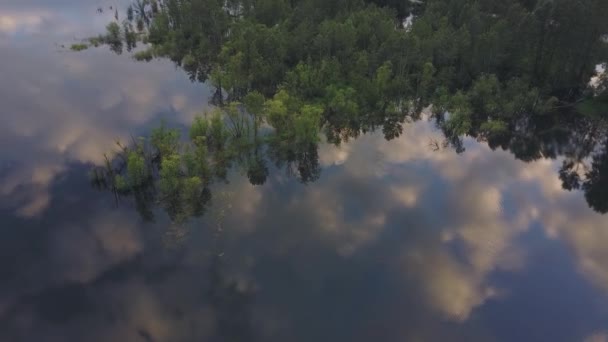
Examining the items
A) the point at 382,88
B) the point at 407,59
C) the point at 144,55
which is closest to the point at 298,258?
the point at 382,88

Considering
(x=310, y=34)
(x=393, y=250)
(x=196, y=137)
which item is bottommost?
(x=393, y=250)

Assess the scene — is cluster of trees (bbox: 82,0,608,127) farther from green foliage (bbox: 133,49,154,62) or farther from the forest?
green foliage (bbox: 133,49,154,62)

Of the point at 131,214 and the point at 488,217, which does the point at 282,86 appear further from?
the point at 488,217

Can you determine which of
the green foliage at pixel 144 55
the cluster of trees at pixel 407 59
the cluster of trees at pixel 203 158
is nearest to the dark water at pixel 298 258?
the cluster of trees at pixel 203 158

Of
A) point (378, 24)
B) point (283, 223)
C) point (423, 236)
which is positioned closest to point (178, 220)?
point (283, 223)

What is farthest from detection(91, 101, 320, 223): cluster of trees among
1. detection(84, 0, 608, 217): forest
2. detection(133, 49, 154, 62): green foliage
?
detection(133, 49, 154, 62): green foliage
